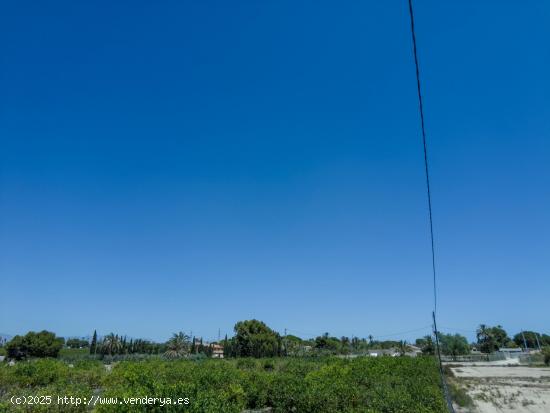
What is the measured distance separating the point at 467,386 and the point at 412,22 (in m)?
45.0

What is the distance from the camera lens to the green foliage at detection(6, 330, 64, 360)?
2675 inches

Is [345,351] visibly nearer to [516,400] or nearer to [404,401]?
[516,400]

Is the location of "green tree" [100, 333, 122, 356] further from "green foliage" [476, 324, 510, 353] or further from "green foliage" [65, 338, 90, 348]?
"green foliage" [476, 324, 510, 353]

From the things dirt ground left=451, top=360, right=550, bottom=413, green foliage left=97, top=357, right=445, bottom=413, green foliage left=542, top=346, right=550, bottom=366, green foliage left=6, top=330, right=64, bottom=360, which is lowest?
dirt ground left=451, top=360, right=550, bottom=413

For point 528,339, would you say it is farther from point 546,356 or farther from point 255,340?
point 255,340

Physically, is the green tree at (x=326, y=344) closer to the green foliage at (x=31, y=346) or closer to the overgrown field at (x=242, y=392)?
the green foliage at (x=31, y=346)

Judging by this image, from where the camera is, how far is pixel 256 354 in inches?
2911

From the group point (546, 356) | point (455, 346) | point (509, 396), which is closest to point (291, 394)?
point (509, 396)

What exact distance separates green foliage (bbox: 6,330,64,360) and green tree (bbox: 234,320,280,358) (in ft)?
112

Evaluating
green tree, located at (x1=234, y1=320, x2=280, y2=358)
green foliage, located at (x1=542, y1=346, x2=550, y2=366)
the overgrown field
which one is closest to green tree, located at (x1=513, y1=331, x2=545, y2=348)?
green foliage, located at (x1=542, y1=346, x2=550, y2=366)

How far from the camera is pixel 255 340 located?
74062mm

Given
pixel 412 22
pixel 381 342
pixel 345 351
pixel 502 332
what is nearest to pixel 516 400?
pixel 412 22

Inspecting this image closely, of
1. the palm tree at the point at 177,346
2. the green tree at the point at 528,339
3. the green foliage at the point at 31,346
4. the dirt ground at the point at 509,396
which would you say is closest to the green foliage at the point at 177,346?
the palm tree at the point at 177,346

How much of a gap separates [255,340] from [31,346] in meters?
39.4
